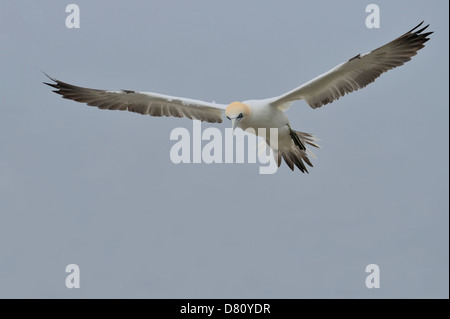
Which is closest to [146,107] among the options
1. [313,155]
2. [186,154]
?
[186,154]

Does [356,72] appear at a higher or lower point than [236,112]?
higher

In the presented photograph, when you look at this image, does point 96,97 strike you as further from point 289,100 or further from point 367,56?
point 367,56

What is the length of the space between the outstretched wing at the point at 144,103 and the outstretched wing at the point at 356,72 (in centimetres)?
172

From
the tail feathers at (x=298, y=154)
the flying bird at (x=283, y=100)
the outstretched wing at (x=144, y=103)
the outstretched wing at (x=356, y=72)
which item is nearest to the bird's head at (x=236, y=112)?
the flying bird at (x=283, y=100)

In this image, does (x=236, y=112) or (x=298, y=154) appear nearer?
(x=236, y=112)

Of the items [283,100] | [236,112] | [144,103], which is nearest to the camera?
[236,112]

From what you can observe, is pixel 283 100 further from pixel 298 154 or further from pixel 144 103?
pixel 144 103

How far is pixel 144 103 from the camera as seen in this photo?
18375 millimetres

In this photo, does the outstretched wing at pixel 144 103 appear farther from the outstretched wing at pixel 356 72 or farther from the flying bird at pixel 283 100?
the outstretched wing at pixel 356 72

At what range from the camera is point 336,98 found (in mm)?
17422

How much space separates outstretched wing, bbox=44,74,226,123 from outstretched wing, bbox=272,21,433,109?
172 cm

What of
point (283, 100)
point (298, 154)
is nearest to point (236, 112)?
point (283, 100)

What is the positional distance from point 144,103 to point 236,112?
2392 millimetres

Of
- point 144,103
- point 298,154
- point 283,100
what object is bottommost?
point 298,154
